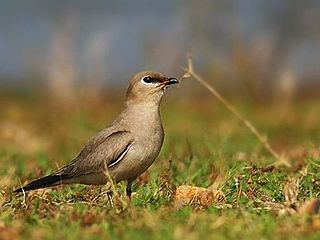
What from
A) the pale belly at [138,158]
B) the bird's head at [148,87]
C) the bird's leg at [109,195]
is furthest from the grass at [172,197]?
the bird's head at [148,87]

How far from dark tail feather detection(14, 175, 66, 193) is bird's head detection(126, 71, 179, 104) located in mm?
772

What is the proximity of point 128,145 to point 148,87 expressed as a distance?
0.58m

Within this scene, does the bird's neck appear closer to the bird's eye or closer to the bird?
the bird

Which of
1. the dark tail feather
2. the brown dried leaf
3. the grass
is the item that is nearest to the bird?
the dark tail feather

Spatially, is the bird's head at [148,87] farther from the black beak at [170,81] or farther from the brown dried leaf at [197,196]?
the brown dried leaf at [197,196]

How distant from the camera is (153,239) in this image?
4.20 m

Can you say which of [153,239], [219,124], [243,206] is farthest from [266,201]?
A: [219,124]

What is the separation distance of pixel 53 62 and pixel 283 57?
14.2ft

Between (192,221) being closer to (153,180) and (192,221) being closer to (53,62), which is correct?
(153,180)

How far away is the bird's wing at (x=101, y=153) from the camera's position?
5875 millimetres

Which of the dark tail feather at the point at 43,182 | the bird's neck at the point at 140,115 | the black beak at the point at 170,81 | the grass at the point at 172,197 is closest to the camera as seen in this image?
the grass at the point at 172,197

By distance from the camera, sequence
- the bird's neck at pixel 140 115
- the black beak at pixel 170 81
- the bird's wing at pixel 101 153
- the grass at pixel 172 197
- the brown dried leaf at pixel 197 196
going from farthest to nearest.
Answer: the black beak at pixel 170 81
the bird's neck at pixel 140 115
the bird's wing at pixel 101 153
the brown dried leaf at pixel 197 196
the grass at pixel 172 197

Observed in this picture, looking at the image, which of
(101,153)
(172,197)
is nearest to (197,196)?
(172,197)

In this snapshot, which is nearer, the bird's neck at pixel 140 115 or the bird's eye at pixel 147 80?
the bird's neck at pixel 140 115
